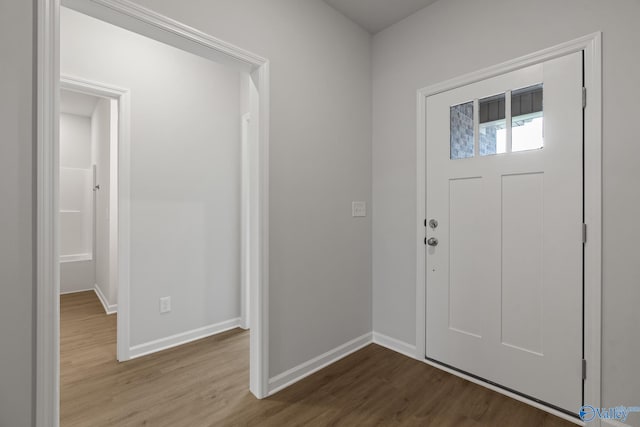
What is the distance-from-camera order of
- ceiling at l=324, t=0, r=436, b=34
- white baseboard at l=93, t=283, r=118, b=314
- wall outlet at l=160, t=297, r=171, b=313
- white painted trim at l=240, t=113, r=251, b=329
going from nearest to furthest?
1. ceiling at l=324, t=0, r=436, b=34
2. wall outlet at l=160, t=297, r=171, b=313
3. white painted trim at l=240, t=113, r=251, b=329
4. white baseboard at l=93, t=283, r=118, b=314

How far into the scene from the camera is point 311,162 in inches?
86.9

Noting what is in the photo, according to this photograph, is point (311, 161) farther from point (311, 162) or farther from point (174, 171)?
point (174, 171)

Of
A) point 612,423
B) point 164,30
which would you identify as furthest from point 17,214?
point 612,423

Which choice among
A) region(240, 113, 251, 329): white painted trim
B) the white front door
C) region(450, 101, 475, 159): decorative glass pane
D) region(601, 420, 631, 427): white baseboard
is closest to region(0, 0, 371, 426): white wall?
the white front door

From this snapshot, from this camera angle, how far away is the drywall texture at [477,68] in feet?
4.94

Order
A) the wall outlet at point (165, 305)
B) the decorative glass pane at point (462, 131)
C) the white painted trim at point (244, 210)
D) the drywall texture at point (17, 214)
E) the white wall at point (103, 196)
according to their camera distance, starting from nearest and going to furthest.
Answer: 1. the drywall texture at point (17, 214)
2. the decorative glass pane at point (462, 131)
3. the wall outlet at point (165, 305)
4. the white painted trim at point (244, 210)
5. the white wall at point (103, 196)

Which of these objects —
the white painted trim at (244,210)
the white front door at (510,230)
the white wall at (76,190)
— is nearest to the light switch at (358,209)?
the white front door at (510,230)

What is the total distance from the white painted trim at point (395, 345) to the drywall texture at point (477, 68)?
0.16ft

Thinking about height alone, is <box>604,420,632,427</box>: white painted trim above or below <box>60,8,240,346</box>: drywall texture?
below

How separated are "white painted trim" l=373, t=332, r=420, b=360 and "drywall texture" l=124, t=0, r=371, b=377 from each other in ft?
0.45

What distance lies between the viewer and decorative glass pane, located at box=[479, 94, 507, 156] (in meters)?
1.95

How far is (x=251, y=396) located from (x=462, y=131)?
227cm

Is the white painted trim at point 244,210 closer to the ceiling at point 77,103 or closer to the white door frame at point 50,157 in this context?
the white door frame at point 50,157

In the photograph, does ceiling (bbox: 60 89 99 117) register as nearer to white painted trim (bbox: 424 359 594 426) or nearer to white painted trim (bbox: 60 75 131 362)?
white painted trim (bbox: 60 75 131 362)
